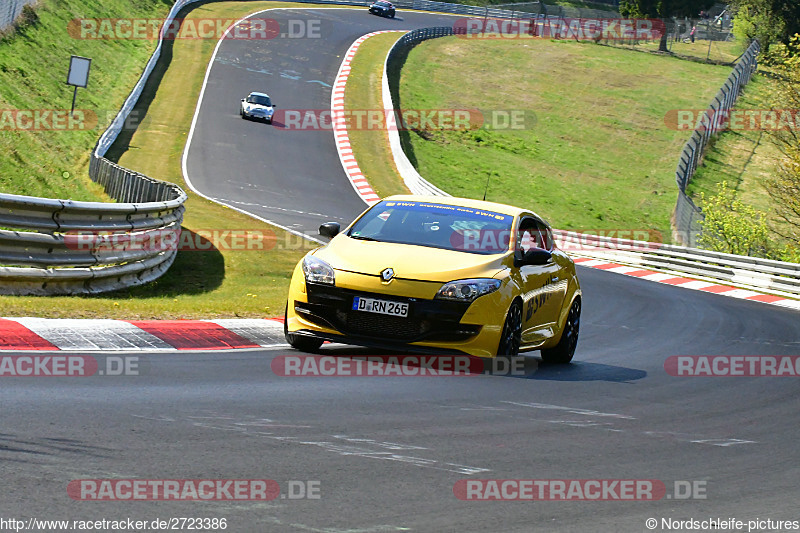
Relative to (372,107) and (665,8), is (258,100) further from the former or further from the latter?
(665,8)

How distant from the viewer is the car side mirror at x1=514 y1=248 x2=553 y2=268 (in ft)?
33.7

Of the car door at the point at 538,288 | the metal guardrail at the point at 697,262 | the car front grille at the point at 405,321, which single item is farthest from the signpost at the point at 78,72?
the car front grille at the point at 405,321

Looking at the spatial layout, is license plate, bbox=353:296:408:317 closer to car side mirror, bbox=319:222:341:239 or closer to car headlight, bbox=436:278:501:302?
car headlight, bbox=436:278:501:302

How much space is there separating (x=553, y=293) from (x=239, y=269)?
27.8 feet

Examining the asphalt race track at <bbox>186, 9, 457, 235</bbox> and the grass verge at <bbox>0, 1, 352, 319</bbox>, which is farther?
the asphalt race track at <bbox>186, 9, 457, 235</bbox>

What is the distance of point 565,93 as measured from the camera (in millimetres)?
64312

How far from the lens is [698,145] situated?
50.0m

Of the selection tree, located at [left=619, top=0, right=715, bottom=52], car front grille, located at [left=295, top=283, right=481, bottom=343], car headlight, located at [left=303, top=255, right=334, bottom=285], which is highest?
tree, located at [left=619, top=0, right=715, bottom=52]

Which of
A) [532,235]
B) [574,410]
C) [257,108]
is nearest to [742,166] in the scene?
[257,108]

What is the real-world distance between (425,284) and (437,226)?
1.31 m

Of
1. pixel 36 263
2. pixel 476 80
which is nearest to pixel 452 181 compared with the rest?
pixel 476 80

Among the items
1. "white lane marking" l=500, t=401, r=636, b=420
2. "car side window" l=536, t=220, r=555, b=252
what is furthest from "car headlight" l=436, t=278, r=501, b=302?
"car side window" l=536, t=220, r=555, b=252

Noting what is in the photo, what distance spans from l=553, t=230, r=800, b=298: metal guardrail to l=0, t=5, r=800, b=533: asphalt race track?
16.0 meters

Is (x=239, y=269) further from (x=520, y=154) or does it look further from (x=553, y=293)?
(x=520, y=154)
